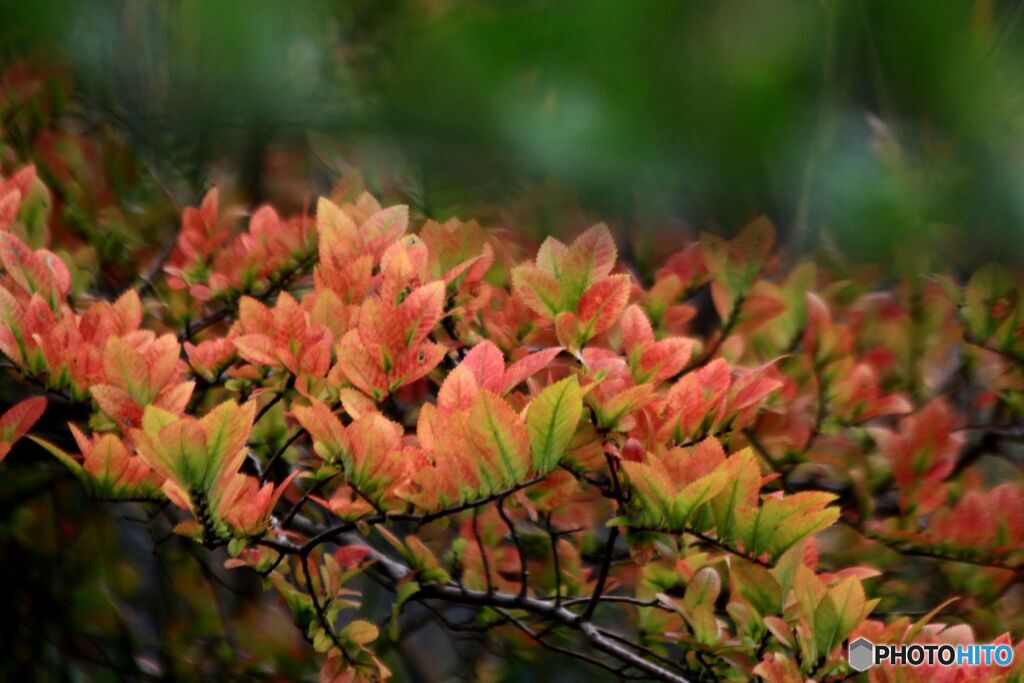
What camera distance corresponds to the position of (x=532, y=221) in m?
1.09

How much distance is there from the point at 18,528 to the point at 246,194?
0.54m

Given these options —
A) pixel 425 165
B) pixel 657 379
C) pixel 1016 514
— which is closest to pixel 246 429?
pixel 657 379

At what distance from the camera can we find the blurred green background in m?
0.81

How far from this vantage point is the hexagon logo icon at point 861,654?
633 mm

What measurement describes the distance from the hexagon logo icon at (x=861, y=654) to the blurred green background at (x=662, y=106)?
A: 1.32 ft

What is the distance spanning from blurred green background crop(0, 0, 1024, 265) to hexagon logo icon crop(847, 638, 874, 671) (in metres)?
0.40

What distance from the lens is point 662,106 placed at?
2.78 ft

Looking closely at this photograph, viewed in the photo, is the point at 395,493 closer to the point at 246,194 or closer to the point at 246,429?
the point at 246,429

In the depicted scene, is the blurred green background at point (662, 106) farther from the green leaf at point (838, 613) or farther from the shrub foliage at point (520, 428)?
the green leaf at point (838, 613)

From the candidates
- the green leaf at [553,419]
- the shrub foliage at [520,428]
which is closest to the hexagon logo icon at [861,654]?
the shrub foliage at [520,428]

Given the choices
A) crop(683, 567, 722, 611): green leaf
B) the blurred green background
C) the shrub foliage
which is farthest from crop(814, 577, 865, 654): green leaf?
the blurred green background

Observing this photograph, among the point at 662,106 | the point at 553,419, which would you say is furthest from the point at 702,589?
the point at 662,106

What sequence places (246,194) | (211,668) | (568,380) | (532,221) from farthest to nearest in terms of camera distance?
(246,194)
(211,668)
(532,221)
(568,380)

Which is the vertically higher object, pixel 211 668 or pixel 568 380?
pixel 568 380
